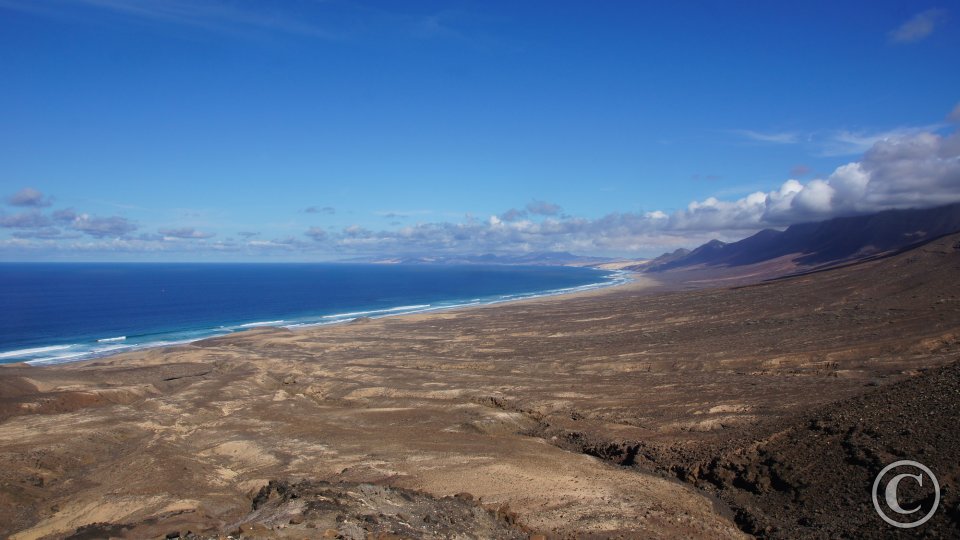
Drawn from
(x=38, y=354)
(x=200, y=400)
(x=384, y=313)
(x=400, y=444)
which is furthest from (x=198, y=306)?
(x=400, y=444)

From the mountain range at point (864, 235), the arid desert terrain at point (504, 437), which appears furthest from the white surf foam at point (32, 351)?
the mountain range at point (864, 235)

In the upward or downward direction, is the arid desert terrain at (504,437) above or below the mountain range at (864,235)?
below

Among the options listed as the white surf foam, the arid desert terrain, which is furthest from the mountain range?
the white surf foam

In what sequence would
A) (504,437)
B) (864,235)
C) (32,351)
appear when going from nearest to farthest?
(504,437)
(32,351)
(864,235)

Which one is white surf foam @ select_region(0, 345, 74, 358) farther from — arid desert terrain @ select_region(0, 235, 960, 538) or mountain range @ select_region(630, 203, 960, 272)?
mountain range @ select_region(630, 203, 960, 272)

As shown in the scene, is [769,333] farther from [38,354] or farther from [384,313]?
[38,354]

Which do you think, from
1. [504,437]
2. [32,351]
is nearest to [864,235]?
[504,437]

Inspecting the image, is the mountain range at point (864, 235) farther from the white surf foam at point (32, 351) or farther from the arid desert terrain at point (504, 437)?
the white surf foam at point (32, 351)

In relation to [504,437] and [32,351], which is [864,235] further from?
[32,351]

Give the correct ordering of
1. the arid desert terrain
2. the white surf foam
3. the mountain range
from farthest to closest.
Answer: the mountain range < the white surf foam < the arid desert terrain
